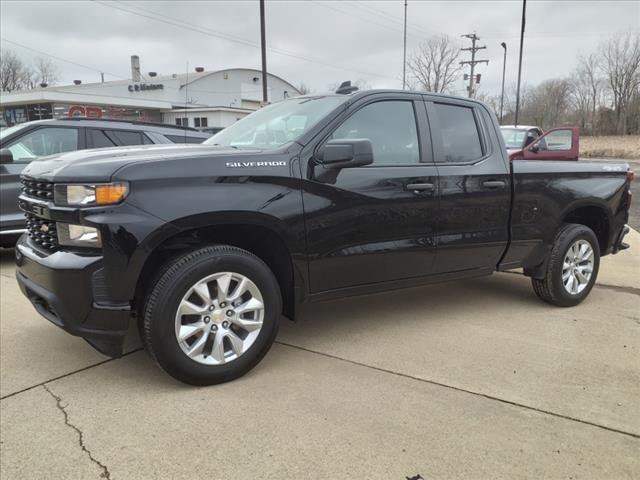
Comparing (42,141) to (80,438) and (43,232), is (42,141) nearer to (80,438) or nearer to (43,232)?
(43,232)

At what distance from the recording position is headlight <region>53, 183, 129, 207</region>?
2.80 metres

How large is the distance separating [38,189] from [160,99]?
155 feet

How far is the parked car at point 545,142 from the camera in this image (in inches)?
453

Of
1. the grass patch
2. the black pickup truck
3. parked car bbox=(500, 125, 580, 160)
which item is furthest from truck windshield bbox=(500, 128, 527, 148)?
the grass patch

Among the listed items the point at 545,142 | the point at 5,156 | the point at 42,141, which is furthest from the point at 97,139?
the point at 545,142

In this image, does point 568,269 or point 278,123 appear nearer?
point 278,123

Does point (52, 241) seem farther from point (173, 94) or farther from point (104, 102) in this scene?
point (173, 94)

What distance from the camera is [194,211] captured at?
2984mm

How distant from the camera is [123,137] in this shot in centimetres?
719

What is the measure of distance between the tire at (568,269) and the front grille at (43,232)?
159 inches

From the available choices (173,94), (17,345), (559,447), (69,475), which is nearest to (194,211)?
(69,475)

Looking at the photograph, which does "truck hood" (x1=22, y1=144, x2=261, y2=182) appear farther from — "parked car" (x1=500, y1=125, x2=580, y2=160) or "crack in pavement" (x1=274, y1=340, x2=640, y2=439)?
"parked car" (x1=500, y1=125, x2=580, y2=160)

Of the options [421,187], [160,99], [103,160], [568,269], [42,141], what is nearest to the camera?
[103,160]

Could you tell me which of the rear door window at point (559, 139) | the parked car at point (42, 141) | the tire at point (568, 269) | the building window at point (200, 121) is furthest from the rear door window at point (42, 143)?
the building window at point (200, 121)
